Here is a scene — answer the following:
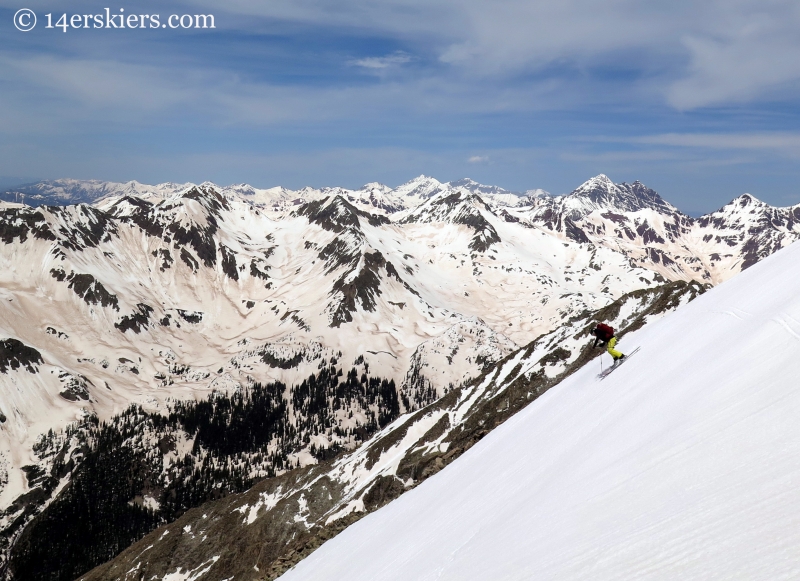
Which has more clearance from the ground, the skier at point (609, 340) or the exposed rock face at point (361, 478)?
the skier at point (609, 340)

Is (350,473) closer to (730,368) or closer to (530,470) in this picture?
(530,470)

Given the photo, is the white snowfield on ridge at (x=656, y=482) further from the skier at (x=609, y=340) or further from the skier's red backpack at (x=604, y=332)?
the skier's red backpack at (x=604, y=332)

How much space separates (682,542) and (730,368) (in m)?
6.76

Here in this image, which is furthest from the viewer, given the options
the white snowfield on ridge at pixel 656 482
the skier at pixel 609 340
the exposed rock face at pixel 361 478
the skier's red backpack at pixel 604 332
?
the exposed rock face at pixel 361 478

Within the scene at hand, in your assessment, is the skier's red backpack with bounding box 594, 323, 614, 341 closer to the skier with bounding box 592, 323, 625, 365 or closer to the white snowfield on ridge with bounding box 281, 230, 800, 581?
the skier with bounding box 592, 323, 625, 365

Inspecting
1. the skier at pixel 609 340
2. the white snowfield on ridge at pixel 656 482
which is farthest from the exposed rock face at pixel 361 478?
the white snowfield on ridge at pixel 656 482

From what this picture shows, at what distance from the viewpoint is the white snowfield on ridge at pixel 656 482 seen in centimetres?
580

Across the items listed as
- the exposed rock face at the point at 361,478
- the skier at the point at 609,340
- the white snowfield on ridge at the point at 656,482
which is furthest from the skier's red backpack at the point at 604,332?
the exposed rock face at the point at 361,478

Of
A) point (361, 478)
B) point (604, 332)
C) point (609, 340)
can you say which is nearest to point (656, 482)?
point (609, 340)

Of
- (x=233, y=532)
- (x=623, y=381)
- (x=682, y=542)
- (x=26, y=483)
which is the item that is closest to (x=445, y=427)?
(x=233, y=532)

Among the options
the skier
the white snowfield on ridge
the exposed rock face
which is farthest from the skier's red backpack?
the exposed rock face

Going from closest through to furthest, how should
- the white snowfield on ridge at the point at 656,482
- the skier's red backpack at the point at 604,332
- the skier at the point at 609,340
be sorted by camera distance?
the white snowfield on ridge at the point at 656,482, the skier at the point at 609,340, the skier's red backpack at the point at 604,332

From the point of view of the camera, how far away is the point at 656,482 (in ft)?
26.8

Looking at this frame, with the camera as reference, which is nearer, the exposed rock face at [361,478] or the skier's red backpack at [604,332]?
A: the skier's red backpack at [604,332]
